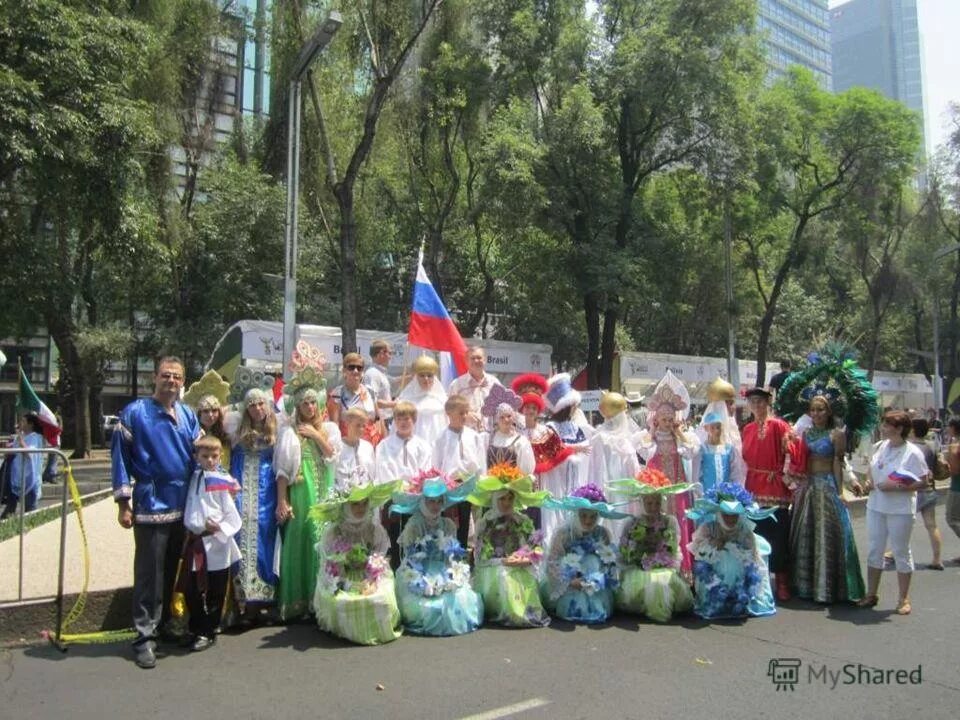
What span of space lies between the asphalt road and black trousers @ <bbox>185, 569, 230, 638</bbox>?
0.18 m

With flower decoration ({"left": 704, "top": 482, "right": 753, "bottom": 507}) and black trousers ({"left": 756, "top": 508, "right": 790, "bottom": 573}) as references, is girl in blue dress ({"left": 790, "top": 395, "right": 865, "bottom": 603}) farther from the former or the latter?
flower decoration ({"left": 704, "top": 482, "right": 753, "bottom": 507})

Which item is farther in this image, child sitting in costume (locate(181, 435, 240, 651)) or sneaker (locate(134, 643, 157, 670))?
child sitting in costume (locate(181, 435, 240, 651))

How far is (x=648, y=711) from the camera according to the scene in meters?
4.59

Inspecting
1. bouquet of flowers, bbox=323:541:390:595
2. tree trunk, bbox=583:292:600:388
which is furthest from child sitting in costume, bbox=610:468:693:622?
tree trunk, bbox=583:292:600:388

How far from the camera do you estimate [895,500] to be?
22.7 ft

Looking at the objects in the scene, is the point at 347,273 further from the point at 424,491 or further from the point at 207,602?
the point at 207,602

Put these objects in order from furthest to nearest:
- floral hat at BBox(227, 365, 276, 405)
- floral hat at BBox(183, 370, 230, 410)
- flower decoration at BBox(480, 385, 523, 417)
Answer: flower decoration at BBox(480, 385, 523, 417) → floral hat at BBox(183, 370, 230, 410) → floral hat at BBox(227, 365, 276, 405)

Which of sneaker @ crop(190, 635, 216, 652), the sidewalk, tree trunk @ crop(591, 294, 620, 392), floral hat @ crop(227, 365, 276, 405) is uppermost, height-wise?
tree trunk @ crop(591, 294, 620, 392)

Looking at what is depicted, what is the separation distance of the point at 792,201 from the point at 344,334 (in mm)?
17688

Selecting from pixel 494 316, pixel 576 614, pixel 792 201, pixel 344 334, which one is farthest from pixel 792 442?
pixel 494 316

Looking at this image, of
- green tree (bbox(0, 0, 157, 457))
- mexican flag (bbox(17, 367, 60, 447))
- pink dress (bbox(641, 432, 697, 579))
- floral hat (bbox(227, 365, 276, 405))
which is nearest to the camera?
floral hat (bbox(227, 365, 276, 405))

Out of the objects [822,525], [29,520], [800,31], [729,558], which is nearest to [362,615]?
[729,558]

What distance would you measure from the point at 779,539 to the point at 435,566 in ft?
10.5

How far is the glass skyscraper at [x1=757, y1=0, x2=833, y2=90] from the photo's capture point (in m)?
113
